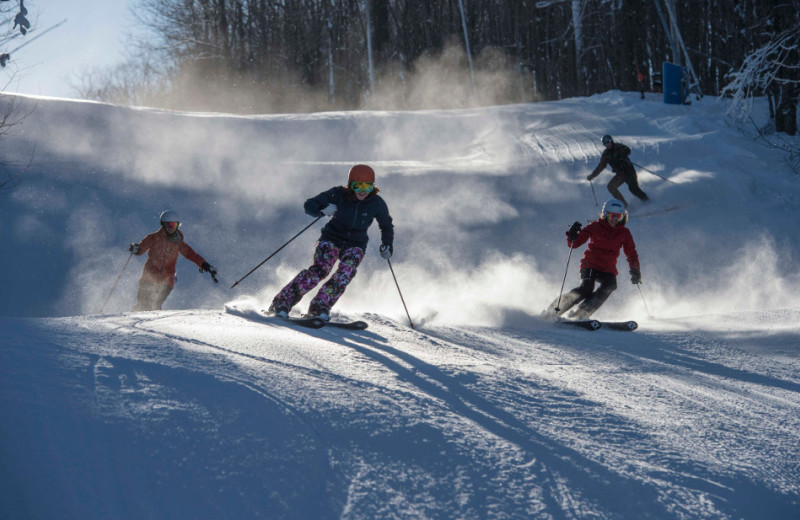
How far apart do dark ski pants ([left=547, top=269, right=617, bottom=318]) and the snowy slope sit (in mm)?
504

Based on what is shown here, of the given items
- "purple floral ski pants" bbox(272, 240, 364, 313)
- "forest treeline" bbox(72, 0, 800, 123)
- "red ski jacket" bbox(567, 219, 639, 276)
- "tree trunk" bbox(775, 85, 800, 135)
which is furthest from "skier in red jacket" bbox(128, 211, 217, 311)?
"forest treeline" bbox(72, 0, 800, 123)

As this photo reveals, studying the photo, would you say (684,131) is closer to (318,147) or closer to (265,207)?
(318,147)

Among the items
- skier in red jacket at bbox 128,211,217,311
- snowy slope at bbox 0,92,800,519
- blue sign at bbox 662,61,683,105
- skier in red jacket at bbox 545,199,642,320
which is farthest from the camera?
blue sign at bbox 662,61,683,105

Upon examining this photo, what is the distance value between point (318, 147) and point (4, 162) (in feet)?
22.5

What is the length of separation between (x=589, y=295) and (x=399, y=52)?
33.0 meters

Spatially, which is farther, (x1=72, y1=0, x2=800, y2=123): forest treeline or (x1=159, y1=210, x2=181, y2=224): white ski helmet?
(x1=72, y1=0, x2=800, y2=123): forest treeline

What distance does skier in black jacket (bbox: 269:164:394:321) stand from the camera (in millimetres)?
6570

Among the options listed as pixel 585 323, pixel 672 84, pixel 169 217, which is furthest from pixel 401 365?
pixel 672 84

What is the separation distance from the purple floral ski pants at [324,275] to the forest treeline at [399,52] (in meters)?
26.5

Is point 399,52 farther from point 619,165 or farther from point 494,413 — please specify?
point 494,413

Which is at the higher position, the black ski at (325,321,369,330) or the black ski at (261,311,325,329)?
the black ski at (261,311,325,329)

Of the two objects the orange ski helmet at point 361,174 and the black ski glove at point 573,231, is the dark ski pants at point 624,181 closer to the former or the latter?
the black ski glove at point 573,231

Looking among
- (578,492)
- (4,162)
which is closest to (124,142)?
(4,162)

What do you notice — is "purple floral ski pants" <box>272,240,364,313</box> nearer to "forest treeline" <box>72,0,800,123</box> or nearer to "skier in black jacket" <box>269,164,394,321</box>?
"skier in black jacket" <box>269,164,394,321</box>
